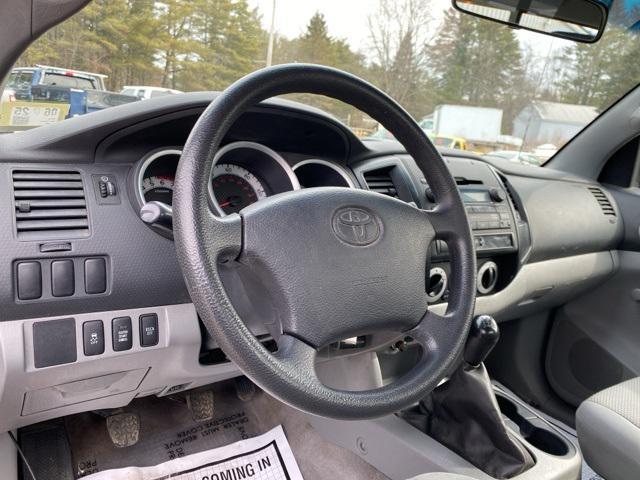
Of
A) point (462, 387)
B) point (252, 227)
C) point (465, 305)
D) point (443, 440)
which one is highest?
point (252, 227)

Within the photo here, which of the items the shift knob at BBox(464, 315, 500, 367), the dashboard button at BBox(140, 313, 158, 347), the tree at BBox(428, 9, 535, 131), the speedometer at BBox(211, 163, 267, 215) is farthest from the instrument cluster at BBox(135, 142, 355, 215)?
the tree at BBox(428, 9, 535, 131)

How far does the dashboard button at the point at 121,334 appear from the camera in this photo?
1096 millimetres

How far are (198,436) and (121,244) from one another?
86 centimetres

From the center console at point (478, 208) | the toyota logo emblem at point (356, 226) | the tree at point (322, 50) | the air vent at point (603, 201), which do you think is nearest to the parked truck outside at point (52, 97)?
the tree at point (322, 50)

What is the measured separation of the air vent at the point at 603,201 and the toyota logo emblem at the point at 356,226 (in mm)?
1647

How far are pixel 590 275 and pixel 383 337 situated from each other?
140 cm

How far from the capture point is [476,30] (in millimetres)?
2219

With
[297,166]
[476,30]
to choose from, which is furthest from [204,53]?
[476,30]

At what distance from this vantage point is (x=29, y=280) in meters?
1.01

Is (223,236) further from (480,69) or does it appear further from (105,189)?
(480,69)

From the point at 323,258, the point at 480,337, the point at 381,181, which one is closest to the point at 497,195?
the point at 381,181

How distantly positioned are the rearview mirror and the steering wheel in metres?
0.86

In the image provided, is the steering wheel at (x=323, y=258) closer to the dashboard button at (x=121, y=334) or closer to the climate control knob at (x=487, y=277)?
the dashboard button at (x=121, y=334)

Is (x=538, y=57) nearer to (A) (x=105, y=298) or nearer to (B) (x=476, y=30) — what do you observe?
(B) (x=476, y=30)
